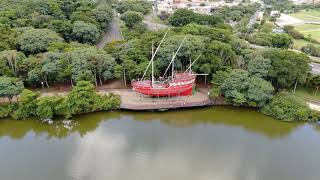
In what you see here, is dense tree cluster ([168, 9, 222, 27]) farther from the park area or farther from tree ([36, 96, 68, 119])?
→ tree ([36, 96, 68, 119])

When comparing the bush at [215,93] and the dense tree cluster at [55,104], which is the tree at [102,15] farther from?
the bush at [215,93]

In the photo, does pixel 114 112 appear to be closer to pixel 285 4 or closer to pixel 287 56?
pixel 287 56

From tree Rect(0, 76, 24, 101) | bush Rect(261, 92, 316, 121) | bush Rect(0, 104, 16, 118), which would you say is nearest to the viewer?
tree Rect(0, 76, 24, 101)

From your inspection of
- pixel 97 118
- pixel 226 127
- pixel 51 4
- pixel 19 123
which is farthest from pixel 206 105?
pixel 51 4

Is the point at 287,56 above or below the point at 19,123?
above

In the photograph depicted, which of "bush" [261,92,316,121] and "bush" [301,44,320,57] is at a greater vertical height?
"bush" [301,44,320,57]

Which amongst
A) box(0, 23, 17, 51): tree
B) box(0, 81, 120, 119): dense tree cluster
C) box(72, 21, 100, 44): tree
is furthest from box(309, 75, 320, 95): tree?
box(0, 23, 17, 51): tree

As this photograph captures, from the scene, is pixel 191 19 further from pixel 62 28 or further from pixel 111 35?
pixel 62 28
